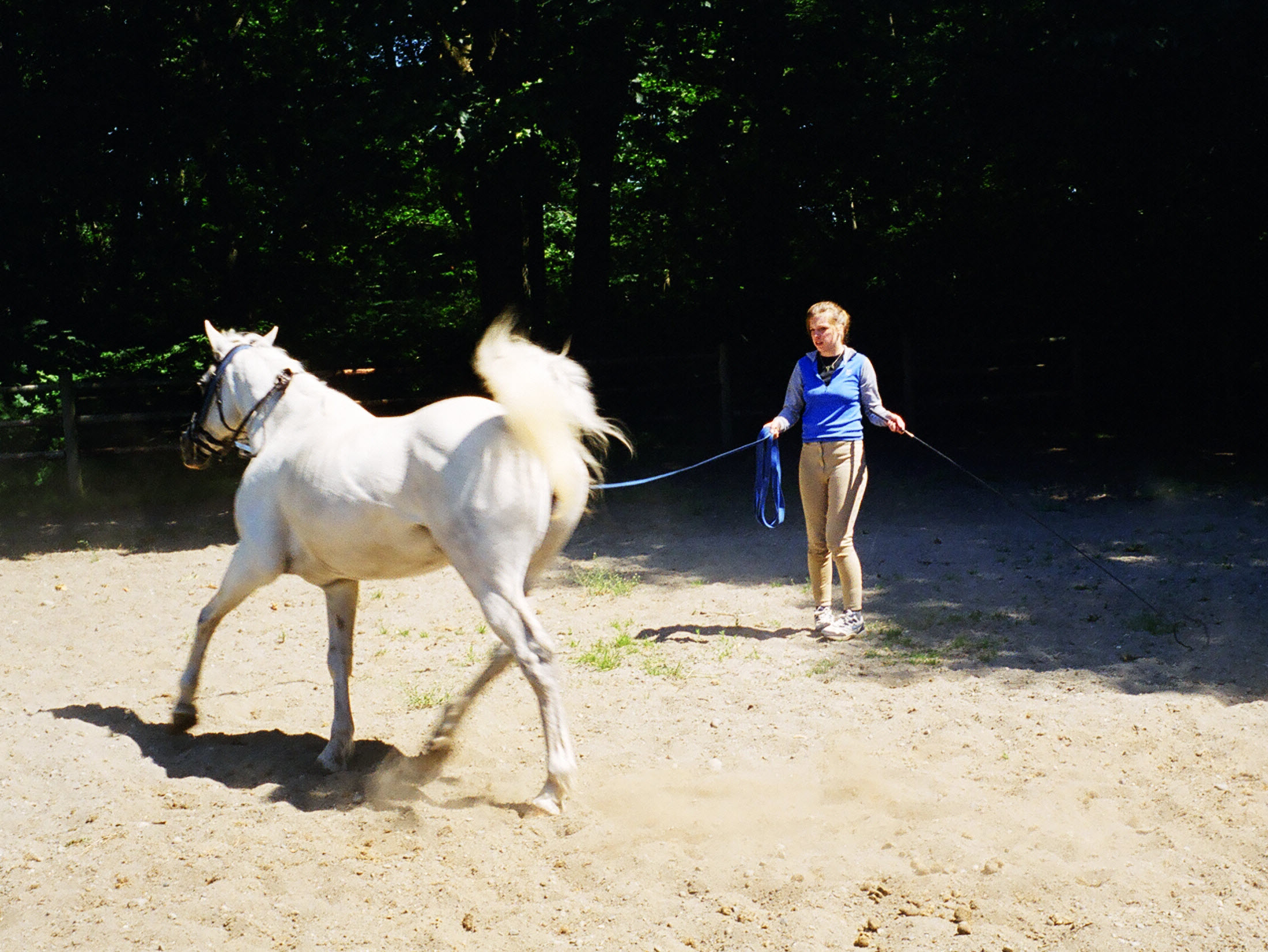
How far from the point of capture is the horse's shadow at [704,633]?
6797 mm

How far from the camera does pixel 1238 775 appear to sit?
14.4ft

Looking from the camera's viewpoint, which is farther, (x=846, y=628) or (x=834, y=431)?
(x=846, y=628)

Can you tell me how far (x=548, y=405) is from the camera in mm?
4277

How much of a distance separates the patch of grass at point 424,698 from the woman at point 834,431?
2366 millimetres

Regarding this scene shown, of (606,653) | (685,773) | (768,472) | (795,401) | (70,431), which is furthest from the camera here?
(70,431)

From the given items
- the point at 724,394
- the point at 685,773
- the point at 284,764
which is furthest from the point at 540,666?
the point at 724,394

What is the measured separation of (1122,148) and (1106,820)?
10288mm

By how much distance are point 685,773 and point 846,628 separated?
2.28 meters

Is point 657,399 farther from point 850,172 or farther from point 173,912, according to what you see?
point 173,912

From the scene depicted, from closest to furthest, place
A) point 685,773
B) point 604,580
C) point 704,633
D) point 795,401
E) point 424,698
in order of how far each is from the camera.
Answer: point 685,773 → point 424,698 → point 795,401 → point 704,633 → point 604,580

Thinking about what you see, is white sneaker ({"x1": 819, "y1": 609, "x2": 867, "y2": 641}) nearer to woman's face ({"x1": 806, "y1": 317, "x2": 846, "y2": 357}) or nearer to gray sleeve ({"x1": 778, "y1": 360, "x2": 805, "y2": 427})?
gray sleeve ({"x1": 778, "y1": 360, "x2": 805, "y2": 427})

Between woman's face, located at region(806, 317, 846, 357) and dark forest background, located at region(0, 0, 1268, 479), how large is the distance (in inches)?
190

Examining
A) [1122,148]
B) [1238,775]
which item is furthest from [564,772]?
[1122,148]

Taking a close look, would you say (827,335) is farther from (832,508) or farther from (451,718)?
(451,718)
